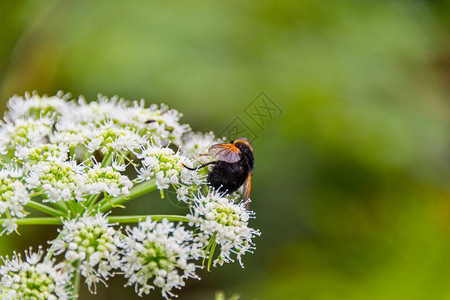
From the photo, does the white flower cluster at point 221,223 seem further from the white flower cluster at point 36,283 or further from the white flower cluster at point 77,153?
the white flower cluster at point 36,283

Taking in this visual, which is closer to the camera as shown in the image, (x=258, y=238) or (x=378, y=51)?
(x=258, y=238)

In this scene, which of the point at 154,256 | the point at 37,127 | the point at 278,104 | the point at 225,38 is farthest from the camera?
the point at 225,38

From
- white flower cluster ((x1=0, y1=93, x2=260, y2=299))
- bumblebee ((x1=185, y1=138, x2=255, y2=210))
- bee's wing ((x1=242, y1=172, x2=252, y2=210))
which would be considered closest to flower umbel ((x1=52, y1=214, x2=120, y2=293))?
white flower cluster ((x1=0, y1=93, x2=260, y2=299))

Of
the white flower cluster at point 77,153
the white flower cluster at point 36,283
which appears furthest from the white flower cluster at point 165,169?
the white flower cluster at point 36,283

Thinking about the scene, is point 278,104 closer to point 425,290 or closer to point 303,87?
point 303,87

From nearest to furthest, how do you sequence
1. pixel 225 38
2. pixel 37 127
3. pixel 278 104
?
1. pixel 37 127
2. pixel 278 104
3. pixel 225 38

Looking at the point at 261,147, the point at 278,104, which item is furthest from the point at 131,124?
the point at 278,104
